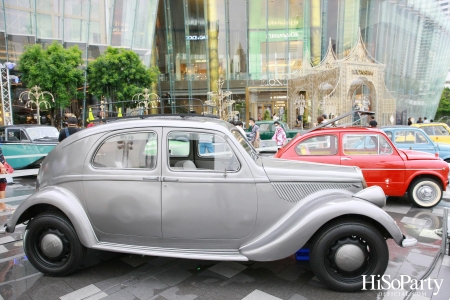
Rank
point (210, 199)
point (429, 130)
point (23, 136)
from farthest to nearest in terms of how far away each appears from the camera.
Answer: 1. point (429, 130)
2. point (23, 136)
3. point (210, 199)

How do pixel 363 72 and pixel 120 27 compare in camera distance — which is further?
pixel 120 27

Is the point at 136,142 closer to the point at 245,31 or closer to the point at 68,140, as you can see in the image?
the point at 68,140

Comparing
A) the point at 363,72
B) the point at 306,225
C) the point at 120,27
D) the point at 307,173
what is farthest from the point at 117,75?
the point at 306,225

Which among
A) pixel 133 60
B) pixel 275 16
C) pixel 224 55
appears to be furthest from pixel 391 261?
pixel 275 16

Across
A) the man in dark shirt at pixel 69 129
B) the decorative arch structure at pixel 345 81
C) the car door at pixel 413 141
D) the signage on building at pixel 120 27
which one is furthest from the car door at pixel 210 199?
the signage on building at pixel 120 27

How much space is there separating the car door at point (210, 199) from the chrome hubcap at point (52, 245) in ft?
4.28

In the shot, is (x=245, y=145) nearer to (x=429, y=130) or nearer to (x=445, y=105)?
(x=429, y=130)

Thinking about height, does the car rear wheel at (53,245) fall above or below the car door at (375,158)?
below

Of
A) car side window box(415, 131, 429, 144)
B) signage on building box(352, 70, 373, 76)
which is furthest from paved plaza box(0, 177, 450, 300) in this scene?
signage on building box(352, 70, 373, 76)

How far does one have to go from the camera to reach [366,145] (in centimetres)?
559

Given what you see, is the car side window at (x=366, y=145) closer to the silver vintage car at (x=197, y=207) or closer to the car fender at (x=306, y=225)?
the silver vintage car at (x=197, y=207)

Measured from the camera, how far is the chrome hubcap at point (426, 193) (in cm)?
566

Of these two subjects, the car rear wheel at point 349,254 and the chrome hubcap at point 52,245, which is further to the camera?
the chrome hubcap at point 52,245

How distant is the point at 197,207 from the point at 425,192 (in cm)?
513
